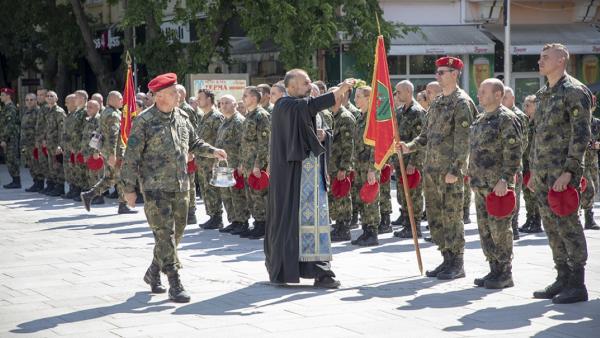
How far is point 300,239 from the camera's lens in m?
10.2

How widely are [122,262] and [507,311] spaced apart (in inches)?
196

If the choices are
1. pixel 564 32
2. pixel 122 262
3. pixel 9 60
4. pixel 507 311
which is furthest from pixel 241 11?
pixel 507 311

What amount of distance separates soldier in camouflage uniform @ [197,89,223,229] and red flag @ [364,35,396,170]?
509cm

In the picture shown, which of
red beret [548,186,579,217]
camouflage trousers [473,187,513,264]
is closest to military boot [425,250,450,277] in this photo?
camouflage trousers [473,187,513,264]

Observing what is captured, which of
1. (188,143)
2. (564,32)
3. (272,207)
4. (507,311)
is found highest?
(564,32)

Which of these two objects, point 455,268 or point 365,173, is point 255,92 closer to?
point 365,173

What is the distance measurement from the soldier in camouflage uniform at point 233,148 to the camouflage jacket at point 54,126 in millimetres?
7472

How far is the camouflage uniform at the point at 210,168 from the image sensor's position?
15641 millimetres

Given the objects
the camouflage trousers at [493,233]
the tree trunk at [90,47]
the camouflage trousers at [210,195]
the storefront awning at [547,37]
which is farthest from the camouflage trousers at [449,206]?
the tree trunk at [90,47]

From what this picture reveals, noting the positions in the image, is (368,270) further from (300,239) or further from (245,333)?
(245,333)

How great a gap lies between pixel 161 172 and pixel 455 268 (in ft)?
10.1

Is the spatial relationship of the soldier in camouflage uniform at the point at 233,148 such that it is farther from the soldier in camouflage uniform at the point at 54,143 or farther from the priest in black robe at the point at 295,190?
the soldier in camouflage uniform at the point at 54,143

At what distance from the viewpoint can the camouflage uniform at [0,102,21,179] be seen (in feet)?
76.7

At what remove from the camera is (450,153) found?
1060 cm
